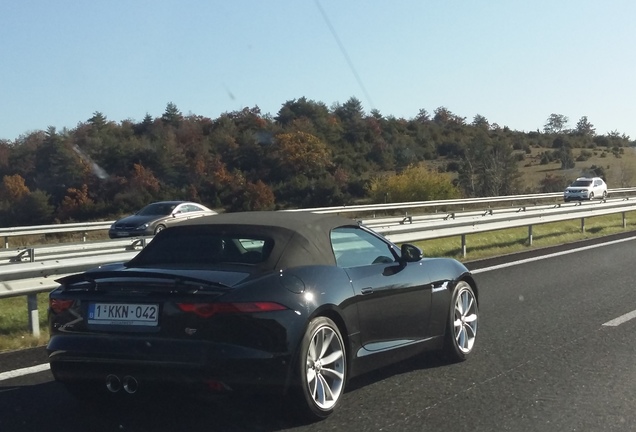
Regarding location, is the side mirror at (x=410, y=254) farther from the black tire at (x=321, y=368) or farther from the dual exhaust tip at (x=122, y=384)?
the dual exhaust tip at (x=122, y=384)

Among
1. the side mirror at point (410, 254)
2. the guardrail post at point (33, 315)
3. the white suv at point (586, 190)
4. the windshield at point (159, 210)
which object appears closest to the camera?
the side mirror at point (410, 254)

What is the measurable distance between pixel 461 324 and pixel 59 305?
3505mm

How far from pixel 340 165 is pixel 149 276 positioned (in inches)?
2146

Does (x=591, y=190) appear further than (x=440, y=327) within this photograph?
Yes

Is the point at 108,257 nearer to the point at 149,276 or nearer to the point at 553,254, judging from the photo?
the point at 149,276

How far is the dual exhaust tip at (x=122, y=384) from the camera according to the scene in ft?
17.4

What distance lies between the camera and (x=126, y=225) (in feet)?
88.2

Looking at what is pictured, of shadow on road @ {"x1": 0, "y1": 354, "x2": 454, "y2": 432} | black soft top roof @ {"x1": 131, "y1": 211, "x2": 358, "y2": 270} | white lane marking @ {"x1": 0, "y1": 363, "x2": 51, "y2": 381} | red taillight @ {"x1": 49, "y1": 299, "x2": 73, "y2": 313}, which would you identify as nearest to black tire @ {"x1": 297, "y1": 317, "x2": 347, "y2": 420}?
shadow on road @ {"x1": 0, "y1": 354, "x2": 454, "y2": 432}

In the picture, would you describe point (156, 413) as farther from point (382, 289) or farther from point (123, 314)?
point (382, 289)

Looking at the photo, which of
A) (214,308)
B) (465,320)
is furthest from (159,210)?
(214,308)

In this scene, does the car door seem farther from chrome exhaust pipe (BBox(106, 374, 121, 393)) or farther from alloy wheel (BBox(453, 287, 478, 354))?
chrome exhaust pipe (BBox(106, 374, 121, 393))

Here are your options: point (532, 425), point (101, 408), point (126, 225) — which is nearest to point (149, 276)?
point (101, 408)

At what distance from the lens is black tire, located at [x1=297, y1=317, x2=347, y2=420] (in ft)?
17.9

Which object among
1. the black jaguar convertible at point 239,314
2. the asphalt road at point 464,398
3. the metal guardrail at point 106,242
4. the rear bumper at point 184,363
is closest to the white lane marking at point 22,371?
the asphalt road at point 464,398
